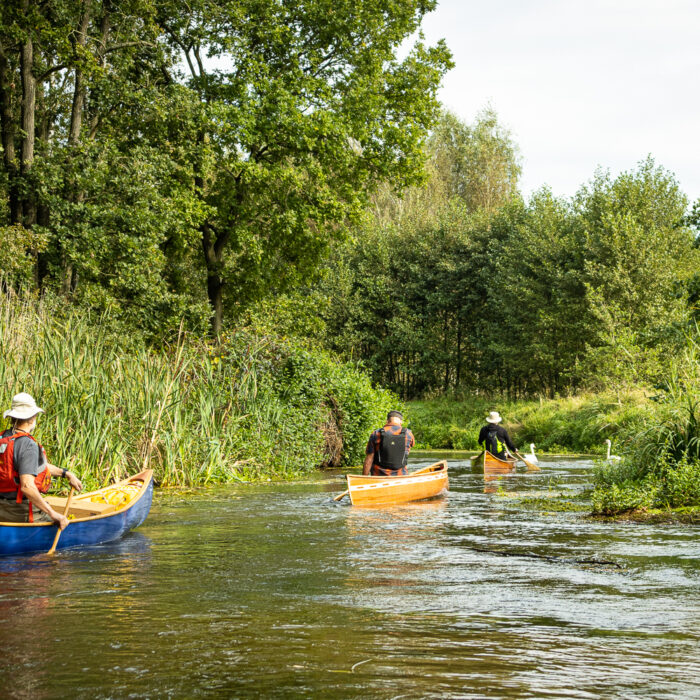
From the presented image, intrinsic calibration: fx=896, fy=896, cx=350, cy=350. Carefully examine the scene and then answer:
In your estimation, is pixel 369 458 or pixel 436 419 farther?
pixel 436 419

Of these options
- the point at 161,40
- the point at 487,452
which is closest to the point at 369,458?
the point at 487,452

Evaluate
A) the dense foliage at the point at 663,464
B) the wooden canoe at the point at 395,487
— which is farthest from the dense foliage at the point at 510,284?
the dense foliage at the point at 663,464

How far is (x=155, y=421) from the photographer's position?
614 inches

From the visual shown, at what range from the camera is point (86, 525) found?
1015 cm

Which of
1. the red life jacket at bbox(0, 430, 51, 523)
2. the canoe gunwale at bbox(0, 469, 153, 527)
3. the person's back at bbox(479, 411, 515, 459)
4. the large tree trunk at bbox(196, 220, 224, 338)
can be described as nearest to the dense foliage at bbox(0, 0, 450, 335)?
the large tree trunk at bbox(196, 220, 224, 338)

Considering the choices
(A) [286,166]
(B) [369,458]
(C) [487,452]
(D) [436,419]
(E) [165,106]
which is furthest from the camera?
(D) [436,419]

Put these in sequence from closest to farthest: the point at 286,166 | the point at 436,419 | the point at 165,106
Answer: the point at 165,106 → the point at 286,166 → the point at 436,419

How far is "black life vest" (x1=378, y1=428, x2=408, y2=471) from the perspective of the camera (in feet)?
51.3

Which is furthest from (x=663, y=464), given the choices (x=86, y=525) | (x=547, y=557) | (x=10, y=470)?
(x=10, y=470)

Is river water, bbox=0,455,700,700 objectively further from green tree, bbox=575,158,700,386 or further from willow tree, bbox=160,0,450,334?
green tree, bbox=575,158,700,386

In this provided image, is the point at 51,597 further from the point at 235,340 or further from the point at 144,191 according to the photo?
the point at 144,191

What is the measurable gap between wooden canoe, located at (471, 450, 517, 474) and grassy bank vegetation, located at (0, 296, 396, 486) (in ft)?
13.4

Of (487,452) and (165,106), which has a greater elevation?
(165,106)

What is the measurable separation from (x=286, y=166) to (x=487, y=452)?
38.3ft
